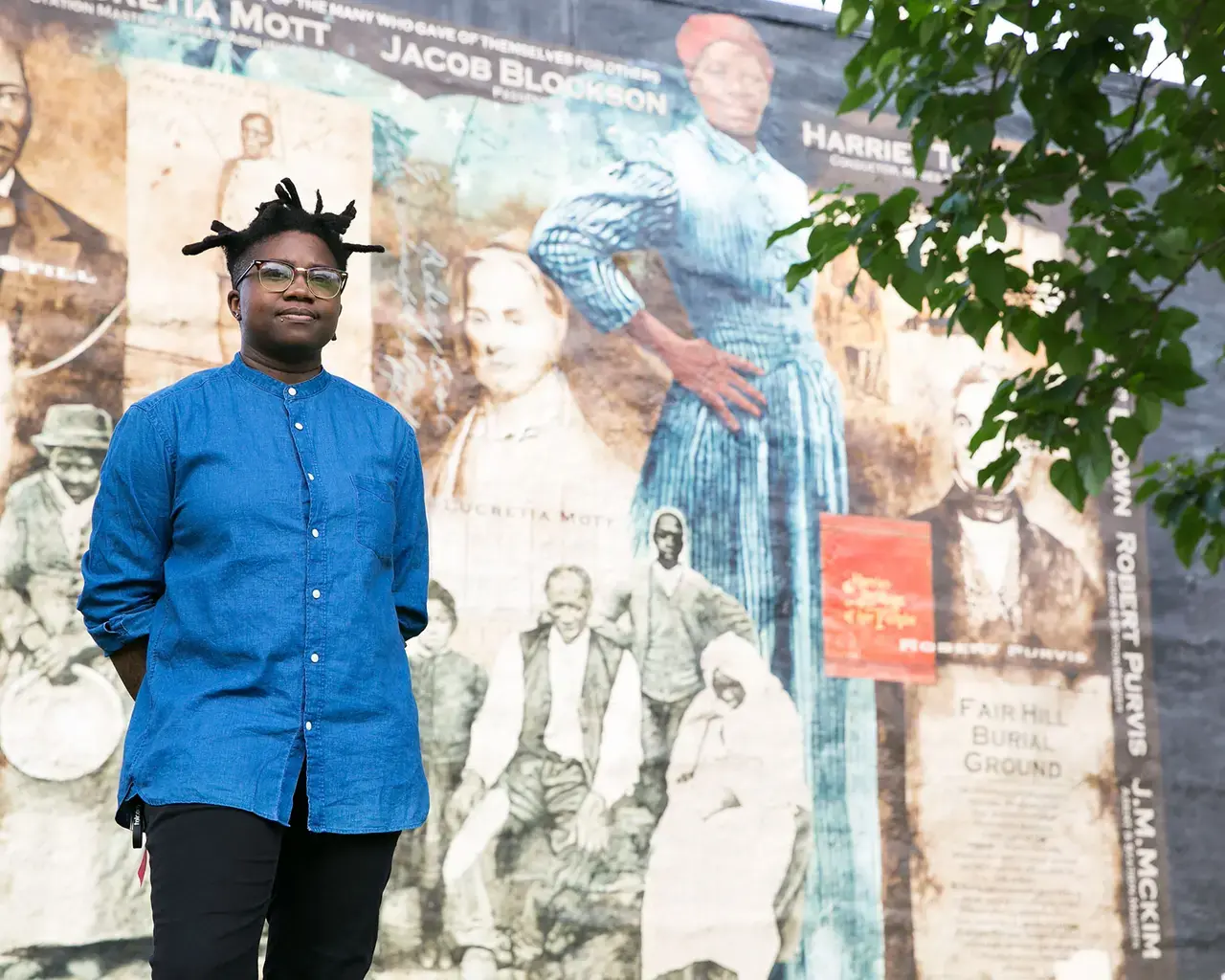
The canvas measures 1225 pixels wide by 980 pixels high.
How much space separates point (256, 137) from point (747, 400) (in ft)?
5.67

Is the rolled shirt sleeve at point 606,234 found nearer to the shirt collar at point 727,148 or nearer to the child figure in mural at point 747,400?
the child figure in mural at point 747,400

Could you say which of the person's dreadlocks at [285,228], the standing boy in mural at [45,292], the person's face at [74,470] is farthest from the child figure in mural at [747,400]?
the person's dreadlocks at [285,228]

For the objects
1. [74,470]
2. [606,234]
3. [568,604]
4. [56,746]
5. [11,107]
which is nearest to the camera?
[56,746]

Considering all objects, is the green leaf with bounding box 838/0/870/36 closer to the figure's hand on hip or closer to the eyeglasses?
the eyeglasses

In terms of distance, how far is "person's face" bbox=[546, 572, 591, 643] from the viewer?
5070 millimetres

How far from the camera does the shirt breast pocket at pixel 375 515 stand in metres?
2.12

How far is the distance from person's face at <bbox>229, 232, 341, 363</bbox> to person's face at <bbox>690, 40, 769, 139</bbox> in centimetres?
362

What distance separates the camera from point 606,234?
5383mm

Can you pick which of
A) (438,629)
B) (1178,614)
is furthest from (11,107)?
(1178,614)

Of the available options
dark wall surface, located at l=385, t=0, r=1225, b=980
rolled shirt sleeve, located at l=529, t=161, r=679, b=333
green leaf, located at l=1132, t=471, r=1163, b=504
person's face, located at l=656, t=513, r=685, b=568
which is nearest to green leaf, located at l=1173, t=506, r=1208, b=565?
green leaf, located at l=1132, t=471, r=1163, b=504

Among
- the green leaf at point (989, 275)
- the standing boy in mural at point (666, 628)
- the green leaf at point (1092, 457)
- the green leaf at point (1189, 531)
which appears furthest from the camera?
the standing boy in mural at point (666, 628)

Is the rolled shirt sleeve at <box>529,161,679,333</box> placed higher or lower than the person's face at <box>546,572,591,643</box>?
higher

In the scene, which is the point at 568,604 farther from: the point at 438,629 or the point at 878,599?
the point at 878,599

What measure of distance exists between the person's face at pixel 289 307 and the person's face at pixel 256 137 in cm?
292
